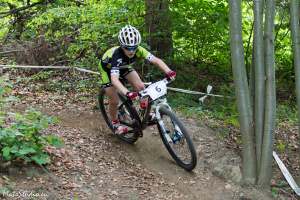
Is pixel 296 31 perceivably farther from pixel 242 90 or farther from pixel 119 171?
pixel 119 171

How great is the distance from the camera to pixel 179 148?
589cm

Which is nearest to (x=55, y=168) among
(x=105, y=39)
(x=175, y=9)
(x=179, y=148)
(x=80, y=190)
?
(x=80, y=190)

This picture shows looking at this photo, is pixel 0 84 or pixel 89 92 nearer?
pixel 0 84

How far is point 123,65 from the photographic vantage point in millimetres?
6062

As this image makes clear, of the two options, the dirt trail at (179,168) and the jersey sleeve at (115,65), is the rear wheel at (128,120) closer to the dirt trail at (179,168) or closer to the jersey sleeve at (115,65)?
the dirt trail at (179,168)

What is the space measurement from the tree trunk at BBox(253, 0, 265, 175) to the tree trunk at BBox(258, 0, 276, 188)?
6 cm

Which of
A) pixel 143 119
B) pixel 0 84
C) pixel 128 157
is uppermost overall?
pixel 0 84

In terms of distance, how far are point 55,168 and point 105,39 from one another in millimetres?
3958

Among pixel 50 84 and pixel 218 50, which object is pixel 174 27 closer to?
pixel 218 50

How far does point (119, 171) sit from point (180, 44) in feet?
13.9

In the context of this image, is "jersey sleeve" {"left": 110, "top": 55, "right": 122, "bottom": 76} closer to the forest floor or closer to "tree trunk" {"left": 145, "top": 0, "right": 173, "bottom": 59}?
the forest floor

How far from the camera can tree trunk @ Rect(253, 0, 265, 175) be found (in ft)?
17.7

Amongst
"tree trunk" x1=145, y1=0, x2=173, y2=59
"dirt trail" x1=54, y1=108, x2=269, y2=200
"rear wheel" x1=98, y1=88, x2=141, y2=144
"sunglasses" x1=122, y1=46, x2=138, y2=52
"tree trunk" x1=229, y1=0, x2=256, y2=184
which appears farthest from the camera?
"tree trunk" x1=145, y1=0, x2=173, y2=59

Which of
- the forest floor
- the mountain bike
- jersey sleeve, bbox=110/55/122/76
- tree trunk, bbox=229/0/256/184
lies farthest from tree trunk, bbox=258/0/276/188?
jersey sleeve, bbox=110/55/122/76
